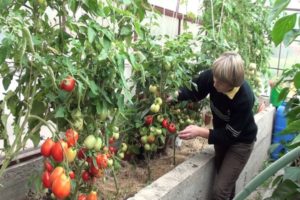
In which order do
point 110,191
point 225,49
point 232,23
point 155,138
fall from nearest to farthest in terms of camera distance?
1. point 110,191
2. point 155,138
3. point 225,49
4. point 232,23

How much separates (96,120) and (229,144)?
57.0 inches

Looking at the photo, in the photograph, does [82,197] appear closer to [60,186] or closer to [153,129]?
[60,186]

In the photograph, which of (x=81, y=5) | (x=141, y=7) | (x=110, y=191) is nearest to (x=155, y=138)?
(x=110, y=191)

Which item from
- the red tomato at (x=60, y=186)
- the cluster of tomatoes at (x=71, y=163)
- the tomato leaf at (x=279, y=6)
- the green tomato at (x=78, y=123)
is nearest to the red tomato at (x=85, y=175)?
the cluster of tomatoes at (x=71, y=163)

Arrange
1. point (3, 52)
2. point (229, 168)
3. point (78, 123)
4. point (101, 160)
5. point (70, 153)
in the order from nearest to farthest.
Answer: point (3, 52) < point (70, 153) < point (78, 123) < point (101, 160) < point (229, 168)

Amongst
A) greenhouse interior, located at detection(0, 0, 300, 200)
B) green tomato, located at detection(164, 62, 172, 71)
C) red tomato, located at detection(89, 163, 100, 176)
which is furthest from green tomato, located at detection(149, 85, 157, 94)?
red tomato, located at detection(89, 163, 100, 176)

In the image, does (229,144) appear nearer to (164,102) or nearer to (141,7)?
(164,102)

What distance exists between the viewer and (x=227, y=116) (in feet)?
9.89

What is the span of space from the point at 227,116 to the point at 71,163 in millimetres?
1414

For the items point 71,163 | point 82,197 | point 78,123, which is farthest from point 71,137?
point 82,197

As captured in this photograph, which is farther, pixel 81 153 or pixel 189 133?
pixel 189 133

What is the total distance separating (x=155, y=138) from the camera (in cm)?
294

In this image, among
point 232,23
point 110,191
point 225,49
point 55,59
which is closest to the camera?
point 55,59

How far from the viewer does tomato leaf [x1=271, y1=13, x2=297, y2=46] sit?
3.39 feet
